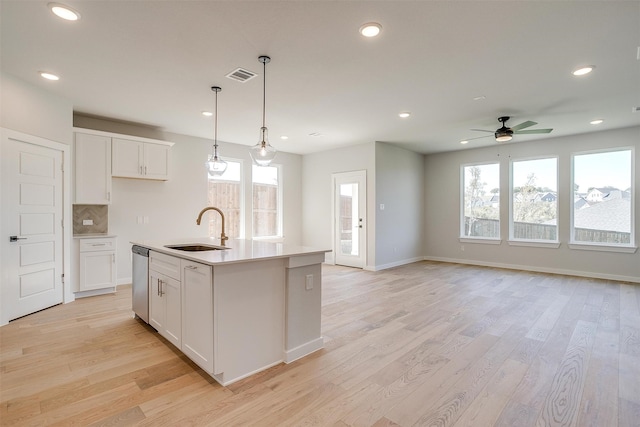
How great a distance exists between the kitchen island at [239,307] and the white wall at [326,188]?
3968 millimetres

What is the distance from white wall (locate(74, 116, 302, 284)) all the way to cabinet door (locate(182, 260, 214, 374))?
3.54 m

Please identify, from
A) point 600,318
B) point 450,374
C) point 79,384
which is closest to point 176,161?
point 79,384

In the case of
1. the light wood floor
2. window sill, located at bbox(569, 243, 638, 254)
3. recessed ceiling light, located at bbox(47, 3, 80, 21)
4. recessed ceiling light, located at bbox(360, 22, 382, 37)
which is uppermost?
recessed ceiling light, located at bbox(47, 3, 80, 21)

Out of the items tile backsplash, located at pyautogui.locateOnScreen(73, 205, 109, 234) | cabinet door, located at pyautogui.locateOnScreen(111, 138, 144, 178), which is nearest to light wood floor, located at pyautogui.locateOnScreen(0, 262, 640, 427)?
tile backsplash, located at pyautogui.locateOnScreen(73, 205, 109, 234)

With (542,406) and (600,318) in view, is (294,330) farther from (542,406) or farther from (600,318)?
(600,318)

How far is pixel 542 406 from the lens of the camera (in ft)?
6.70

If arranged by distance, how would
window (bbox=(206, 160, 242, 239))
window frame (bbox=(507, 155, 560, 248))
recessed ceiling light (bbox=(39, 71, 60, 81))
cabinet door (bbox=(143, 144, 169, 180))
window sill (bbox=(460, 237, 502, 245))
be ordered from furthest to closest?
window sill (bbox=(460, 237, 502, 245)) < window (bbox=(206, 160, 242, 239)) < window frame (bbox=(507, 155, 560, 248)) < cabinet door (bbox=(143, 144, 169, 180)) < recessed ceiling light (bbox=(39, 71, 60, 81))

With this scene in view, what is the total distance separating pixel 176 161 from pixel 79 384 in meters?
4.44

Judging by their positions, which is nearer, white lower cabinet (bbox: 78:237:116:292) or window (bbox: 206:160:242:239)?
white lower cabinet (bbox: 78:237:116:292)

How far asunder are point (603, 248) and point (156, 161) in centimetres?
824

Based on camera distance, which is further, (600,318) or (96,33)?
(600,318)

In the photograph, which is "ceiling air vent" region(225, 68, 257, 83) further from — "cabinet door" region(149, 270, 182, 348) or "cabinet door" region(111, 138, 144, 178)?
"cabinet door" region(111, 138, 144, 178)

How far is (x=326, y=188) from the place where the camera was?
7.63 m

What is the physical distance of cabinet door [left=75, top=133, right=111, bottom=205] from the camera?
459cm
